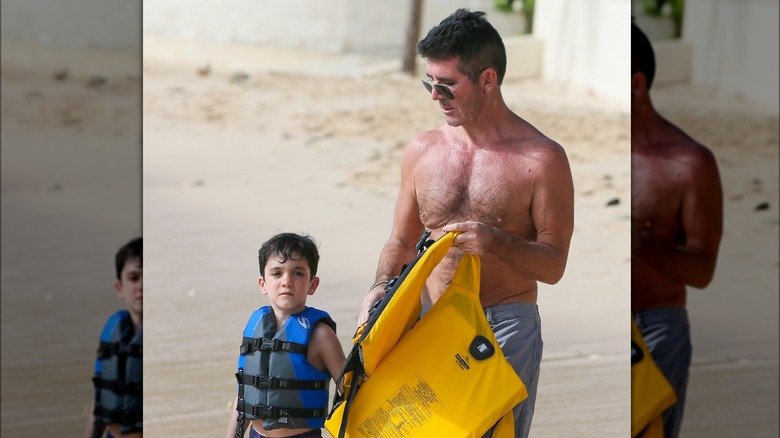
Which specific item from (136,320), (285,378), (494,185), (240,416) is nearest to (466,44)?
(494,185)

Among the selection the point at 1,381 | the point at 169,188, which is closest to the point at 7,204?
the point at 1,381

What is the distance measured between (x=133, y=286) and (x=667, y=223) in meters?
1.23

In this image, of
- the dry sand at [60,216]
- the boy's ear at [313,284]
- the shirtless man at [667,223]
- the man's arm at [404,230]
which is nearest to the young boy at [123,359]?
the boy's ear at [313,284]

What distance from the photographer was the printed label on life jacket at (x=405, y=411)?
7.23 ft

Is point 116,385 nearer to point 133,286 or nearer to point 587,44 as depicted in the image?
point 133,286

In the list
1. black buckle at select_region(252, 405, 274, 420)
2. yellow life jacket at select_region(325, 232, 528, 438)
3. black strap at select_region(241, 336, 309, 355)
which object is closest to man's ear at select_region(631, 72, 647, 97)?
yellow life jacket at select_region(325, 232, 528, 438)

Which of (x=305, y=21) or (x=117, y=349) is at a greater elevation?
(x=305, y=21)

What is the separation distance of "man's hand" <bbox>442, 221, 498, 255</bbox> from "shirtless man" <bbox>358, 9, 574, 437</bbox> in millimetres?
54

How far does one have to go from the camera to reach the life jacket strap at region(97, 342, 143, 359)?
2.62 m

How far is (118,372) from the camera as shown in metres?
2.63

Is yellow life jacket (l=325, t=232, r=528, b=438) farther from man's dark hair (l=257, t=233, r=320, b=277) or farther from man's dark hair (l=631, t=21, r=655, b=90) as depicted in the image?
man's dark hair (l=631, t=21, r=655, b=90)

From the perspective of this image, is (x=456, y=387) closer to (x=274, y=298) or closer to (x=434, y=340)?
(x=434, y=340)

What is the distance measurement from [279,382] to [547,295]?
0.71m

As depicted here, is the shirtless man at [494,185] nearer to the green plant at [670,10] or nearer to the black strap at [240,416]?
the black strap at [240,416]
